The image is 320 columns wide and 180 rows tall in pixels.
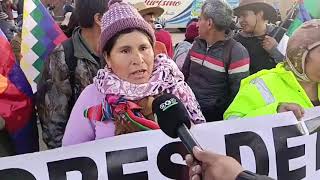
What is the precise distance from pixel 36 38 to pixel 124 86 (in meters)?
1.83

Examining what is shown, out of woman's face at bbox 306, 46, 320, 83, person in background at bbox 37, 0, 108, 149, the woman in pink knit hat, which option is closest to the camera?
the woman in pink knit hat

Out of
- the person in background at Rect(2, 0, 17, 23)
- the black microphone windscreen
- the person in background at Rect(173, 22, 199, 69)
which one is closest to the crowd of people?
the black microphone windscreen

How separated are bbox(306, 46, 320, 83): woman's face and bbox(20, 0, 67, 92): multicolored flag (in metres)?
1.91

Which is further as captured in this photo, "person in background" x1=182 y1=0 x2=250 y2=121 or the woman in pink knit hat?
"person in background" x1=182 y1=0 x2=250 y2=121

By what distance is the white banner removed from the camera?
2.07m

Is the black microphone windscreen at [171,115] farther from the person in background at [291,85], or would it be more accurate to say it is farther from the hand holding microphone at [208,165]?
the person in background at [291,85]

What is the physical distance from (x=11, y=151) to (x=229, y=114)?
3.78ft

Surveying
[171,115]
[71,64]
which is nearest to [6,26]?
[71,64]

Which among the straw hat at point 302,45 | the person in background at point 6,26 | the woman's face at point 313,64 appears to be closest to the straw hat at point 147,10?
the straw hat at point 302,45

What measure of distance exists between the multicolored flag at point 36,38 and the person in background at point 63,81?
0.79 meters

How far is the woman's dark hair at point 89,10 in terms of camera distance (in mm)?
2896

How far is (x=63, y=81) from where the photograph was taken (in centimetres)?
269

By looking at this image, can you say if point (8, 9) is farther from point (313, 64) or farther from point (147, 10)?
point (313, 64)

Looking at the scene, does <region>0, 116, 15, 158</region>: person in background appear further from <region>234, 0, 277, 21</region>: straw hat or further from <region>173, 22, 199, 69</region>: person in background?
<region>234, 0, 277, 21</region>: straw hat
